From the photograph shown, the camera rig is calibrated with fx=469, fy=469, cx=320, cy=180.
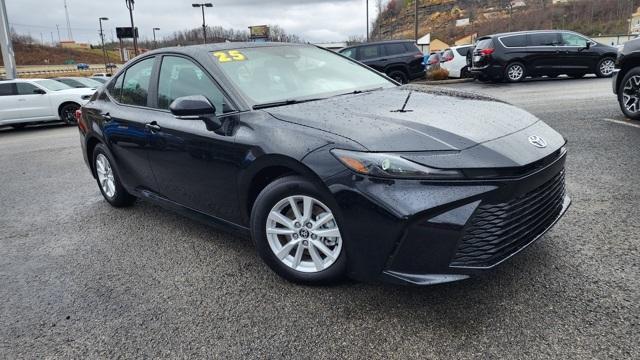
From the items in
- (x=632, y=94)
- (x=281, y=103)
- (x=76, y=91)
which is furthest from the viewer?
(x=76, y=91)

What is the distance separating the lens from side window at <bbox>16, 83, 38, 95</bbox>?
45.6 ft

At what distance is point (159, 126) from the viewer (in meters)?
3.62

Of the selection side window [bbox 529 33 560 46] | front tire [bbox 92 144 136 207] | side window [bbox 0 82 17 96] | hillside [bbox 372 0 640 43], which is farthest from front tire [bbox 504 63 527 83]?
hillside [bbox 372 0 640 43]

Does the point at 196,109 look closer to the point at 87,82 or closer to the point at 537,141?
the point at 537,141

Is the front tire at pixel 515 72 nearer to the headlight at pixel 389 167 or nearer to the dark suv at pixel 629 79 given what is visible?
the dark suv at pixel 629 79

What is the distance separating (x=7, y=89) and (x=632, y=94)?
51.1 feet

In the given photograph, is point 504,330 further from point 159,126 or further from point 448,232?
point 159,126

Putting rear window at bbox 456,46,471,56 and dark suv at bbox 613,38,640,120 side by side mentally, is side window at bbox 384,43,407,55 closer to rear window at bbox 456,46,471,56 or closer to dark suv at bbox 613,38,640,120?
rear window at bbox 456,46,471,56

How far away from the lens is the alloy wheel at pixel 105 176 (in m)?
4.68

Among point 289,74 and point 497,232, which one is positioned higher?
point 289,74

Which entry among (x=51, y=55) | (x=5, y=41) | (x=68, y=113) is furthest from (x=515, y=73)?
Result: (x=51, y=55)

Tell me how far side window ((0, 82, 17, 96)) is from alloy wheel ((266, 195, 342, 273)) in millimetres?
14247

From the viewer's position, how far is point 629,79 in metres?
6.77

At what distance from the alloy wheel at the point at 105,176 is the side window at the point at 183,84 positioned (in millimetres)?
1304
